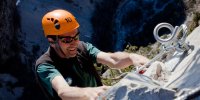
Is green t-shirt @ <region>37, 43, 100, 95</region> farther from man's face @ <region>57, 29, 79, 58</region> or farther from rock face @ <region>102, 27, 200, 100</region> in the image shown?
rock face @ <region>102, 27, 200, 100</region>

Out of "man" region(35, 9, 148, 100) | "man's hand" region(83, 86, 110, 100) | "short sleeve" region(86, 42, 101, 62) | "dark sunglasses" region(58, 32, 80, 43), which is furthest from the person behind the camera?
"short sleeve" region(86, 42, 101, 62)

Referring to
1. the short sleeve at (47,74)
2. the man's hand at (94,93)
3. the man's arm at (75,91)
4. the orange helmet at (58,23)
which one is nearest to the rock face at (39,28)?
the orange helmet at (58,23)

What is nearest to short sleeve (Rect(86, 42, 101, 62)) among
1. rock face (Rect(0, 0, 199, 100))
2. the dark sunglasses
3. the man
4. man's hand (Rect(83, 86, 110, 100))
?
the man

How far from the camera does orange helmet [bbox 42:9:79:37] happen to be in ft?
14.3

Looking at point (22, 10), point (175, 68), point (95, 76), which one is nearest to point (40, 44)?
point (22, 10)

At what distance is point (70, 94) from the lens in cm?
340

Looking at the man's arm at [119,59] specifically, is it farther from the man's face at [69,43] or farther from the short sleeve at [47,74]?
the short sleeve at [47,74]

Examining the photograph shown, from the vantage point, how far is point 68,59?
439cm

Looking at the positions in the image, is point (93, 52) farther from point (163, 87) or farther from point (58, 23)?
point (163, 87)

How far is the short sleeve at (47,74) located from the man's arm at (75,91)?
99mm

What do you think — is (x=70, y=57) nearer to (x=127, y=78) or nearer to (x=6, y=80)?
(x=127, y=78)

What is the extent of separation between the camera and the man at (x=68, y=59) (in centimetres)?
412

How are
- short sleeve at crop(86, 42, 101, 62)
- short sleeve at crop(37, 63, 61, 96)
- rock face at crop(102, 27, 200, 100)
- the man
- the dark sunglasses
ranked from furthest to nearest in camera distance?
short sleeve at crop(86, 42, 101, 62) → the dark sunglasses → the man → short sleeve at crop(37, 63, 61, 96) → rock face at crop(102, 27, 200, 100)

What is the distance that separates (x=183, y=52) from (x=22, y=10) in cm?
1837
